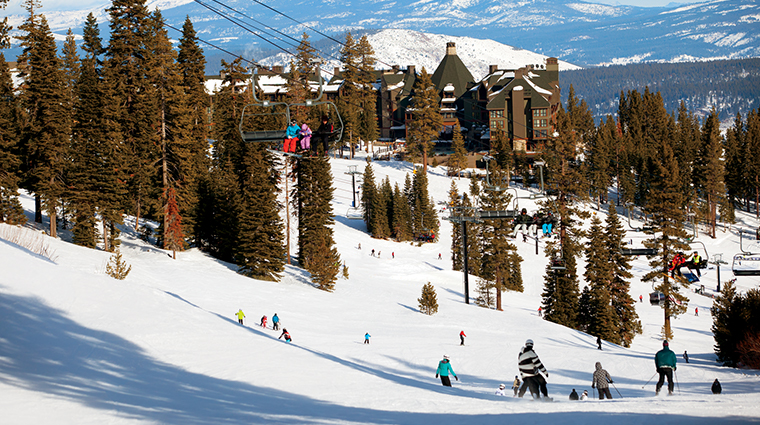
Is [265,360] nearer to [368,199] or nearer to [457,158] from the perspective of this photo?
[368,199]

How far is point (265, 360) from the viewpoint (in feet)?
63.1

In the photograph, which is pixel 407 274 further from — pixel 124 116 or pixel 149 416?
pixel 149 416

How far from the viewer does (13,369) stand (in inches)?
526

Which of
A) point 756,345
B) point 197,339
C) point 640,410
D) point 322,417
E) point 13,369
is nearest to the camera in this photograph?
point 640,410

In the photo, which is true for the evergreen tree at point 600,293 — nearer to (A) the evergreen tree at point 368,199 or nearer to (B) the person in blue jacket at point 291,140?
(B) the person in blue jacket at point 291,140

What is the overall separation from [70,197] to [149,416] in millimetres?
30850

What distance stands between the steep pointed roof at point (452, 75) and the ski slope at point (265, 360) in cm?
8150

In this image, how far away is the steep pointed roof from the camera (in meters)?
117

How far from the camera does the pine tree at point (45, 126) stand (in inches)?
1551

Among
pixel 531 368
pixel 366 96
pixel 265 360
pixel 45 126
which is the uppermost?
pixel 366 96

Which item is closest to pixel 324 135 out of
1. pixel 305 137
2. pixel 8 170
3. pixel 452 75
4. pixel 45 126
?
pixel 305 137

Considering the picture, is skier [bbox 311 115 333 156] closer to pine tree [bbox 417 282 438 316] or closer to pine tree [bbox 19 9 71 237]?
pine tree [bbox 417 282 438 316]

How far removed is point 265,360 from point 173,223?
26.2m

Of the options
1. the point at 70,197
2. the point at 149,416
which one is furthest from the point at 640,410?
the point at 70,197
